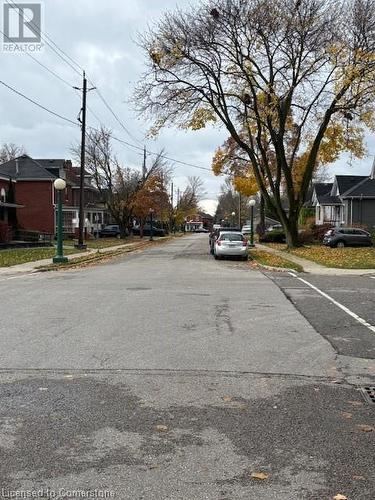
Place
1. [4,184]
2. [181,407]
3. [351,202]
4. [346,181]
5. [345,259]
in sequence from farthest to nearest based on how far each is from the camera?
[346,181], [351,202], [4,184], [345,259], [181,407]

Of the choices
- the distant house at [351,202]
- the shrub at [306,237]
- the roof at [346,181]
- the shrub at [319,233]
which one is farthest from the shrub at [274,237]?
the roof at [346,181]

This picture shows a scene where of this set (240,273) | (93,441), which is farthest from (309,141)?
(93,441)

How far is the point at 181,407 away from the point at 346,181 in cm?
5505

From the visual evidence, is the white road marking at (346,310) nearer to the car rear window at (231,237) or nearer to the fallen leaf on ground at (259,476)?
the fallen leaf on ground at (259,476)

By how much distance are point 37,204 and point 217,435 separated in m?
50.9

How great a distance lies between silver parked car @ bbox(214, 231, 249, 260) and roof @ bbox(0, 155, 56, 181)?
2772cm

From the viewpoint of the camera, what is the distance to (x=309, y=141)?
40.4m

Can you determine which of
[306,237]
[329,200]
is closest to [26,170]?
[306,237]

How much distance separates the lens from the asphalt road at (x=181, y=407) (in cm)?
395

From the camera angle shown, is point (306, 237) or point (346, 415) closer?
point (346, 415)

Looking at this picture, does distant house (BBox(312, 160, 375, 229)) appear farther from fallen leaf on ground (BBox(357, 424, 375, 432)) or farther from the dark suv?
fallen leaf on ground (BBox(357, 424, 375, 432))

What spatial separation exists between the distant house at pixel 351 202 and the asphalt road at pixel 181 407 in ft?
120

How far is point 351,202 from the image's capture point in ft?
168

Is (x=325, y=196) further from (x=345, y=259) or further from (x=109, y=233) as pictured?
(x=345, y=259)
